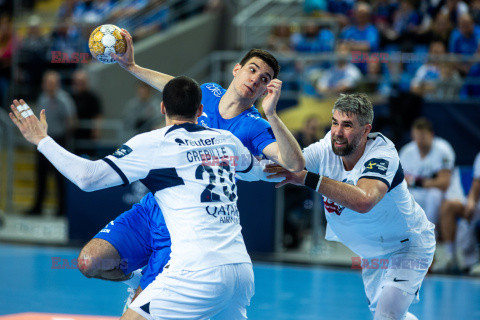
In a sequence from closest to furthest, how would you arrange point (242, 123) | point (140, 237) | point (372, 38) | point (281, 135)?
point (281, 135) → point (140, 237) → point (242, 123) → point (372, 38)

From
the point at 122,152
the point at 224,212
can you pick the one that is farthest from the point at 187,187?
the point at 122,152

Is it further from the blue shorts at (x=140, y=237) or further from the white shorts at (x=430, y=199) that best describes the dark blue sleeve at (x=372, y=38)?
the blue shorts at (x=140, y=237)

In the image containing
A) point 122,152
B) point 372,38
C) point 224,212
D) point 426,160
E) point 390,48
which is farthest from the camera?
point 390,48

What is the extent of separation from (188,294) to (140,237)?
1.10 metres

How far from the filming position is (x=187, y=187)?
439 cm

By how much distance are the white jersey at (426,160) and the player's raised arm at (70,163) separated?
6.79m

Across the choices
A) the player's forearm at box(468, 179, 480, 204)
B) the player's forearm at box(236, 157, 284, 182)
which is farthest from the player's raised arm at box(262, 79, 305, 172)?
the player's forearm at box(468, 179, 480, 204)

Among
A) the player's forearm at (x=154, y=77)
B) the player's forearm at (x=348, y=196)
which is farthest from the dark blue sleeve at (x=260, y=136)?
the player's forearm at (x=154, y=77)

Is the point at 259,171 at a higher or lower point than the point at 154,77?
lower

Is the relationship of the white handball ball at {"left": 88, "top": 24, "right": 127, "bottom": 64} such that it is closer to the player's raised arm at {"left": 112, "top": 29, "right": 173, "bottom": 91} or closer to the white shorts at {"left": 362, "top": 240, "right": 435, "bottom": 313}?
the player's raised arm at {"left": 112, "top": 29, "right": 173, "bottom": 91}

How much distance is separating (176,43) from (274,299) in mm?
9120

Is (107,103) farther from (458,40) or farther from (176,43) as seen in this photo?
(458,40)

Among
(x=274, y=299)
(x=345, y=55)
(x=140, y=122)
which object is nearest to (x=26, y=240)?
(x=140, y=122)

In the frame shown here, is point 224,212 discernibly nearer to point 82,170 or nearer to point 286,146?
point 286,146
